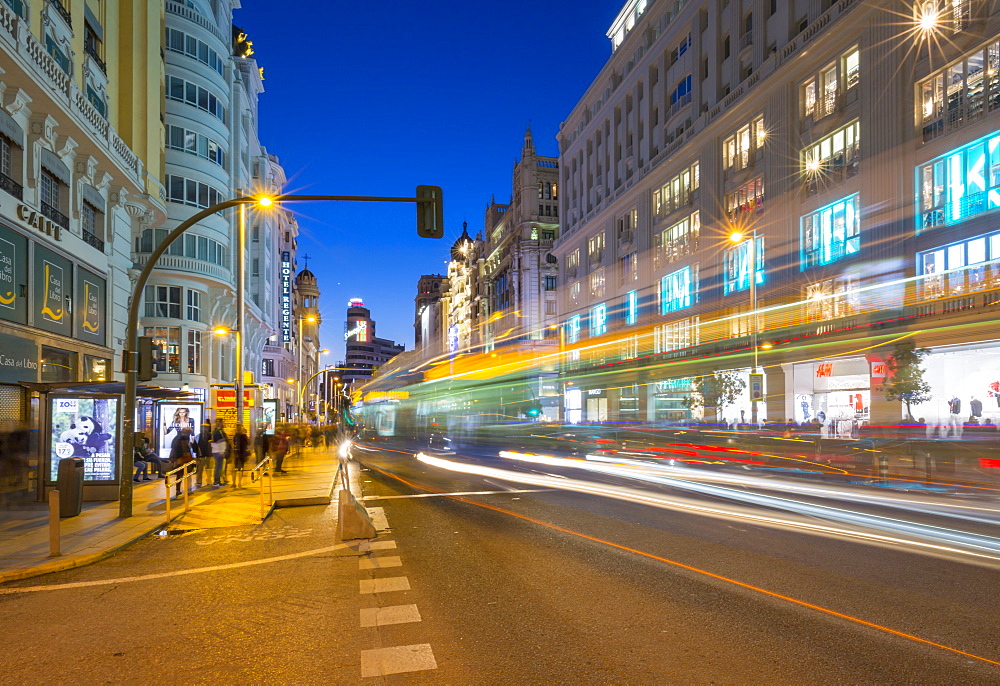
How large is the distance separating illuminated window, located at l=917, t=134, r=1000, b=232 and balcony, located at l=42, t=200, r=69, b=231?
101ft

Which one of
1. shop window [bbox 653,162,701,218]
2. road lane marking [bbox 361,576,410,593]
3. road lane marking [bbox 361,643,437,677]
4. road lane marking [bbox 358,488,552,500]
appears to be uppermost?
shop window [bbox 653,162,701,218]

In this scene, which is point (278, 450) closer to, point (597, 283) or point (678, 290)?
point (678, 290)

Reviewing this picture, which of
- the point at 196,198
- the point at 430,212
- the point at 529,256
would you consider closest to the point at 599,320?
the point at 529,256

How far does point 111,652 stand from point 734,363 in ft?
127

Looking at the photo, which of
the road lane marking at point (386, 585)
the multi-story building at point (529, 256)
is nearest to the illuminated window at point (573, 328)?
the multi-story building at point (529, 256)

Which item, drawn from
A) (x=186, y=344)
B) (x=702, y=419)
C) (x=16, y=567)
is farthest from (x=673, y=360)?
(x=16, y=567)

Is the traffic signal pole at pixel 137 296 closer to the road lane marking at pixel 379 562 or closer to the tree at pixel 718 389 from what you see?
the road lane marking at pixel 379 562

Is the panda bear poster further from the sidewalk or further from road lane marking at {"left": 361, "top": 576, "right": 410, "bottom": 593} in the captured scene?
road lane marking at {"left": 361, "top": 576, "right": 410, "bottom": 593}

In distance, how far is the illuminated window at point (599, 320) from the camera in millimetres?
59469

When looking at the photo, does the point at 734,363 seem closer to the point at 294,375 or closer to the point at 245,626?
the point at 245,626

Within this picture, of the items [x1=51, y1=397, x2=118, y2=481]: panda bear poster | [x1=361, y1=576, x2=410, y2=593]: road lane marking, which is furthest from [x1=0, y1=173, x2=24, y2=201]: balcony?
[x1=361, y1=576, x2=410, y2=593]: road lane marking

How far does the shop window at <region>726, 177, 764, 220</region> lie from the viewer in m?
39.6

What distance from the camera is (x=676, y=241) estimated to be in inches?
1905

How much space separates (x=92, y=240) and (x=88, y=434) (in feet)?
30.8
